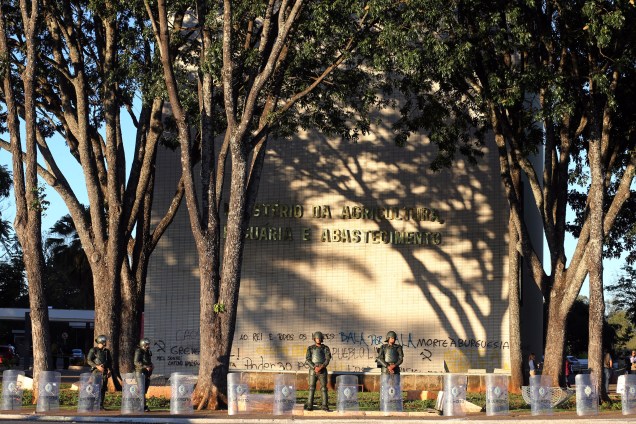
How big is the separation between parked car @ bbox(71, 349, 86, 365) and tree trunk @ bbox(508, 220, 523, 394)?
2814 centimetres

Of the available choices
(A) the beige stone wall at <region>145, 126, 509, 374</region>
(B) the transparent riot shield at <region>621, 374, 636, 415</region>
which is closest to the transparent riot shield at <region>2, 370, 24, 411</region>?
(A) the beige stone wall at <region>145, 126, 509, 374</region>

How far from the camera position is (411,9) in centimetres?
2192

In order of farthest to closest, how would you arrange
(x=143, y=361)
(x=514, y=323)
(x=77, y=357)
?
(x=77, y=357) < (x=514, y=323) < (x=143, y=361)

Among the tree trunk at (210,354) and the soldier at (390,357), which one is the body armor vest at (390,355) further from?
the tree trunk at (210,354)

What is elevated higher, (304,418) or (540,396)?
(540,396)

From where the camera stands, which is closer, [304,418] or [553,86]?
[304,418]

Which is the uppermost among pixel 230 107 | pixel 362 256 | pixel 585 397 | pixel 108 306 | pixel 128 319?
A: pixel 230 107

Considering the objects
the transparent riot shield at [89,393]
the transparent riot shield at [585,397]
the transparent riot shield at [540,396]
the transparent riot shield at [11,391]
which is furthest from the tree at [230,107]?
the transparent riot shield at [585,397]

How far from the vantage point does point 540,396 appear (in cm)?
2047

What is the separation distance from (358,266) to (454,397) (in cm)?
1297

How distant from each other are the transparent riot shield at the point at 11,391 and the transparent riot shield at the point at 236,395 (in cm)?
438

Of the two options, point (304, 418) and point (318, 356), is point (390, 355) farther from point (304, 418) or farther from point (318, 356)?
point (304, 418)

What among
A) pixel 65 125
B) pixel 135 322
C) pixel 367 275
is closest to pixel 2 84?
pixel 65 125

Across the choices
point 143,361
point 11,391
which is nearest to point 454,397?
point 143,361
